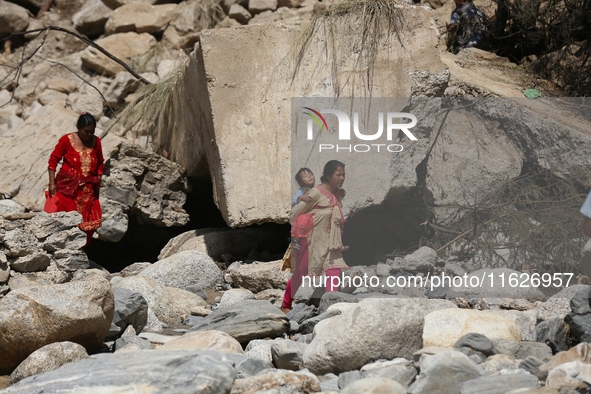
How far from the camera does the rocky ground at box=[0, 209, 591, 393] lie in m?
2.03

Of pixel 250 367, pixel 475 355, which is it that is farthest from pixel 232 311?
pixel 475 355

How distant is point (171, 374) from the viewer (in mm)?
2035

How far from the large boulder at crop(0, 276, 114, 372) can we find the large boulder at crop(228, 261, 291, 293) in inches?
62.0

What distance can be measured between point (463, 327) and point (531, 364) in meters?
0.49

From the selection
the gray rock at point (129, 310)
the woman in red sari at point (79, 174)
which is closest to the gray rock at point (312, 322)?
the gray rock at point (129, 310)

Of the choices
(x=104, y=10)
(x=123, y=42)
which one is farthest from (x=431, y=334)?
(x=104, y=10)

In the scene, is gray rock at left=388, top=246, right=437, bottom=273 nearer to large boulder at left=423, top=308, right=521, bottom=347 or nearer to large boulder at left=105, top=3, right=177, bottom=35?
large boulder at left=423, top=308, right=521, bottom=347

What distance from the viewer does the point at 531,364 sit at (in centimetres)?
217

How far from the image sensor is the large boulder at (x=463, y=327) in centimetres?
260

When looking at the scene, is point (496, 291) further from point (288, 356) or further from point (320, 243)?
point (288, 356)

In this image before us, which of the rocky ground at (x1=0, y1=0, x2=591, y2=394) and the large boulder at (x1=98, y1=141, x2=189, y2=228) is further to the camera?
the large boulder at (x1=98, y1=141, x2=189, y2=228)

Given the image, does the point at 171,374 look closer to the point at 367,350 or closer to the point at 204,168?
the point at 367,350

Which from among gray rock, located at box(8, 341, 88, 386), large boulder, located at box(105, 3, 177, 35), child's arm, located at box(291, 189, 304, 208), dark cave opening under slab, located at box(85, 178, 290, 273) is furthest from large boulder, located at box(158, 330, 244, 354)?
large boulder, located at box(105, 3, 177, 35)

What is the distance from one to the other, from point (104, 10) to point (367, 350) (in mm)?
8227
